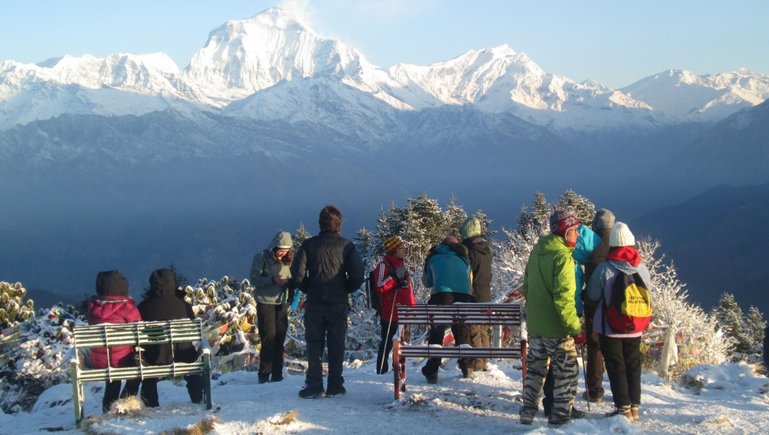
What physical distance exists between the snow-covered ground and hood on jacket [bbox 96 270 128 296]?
1.30m

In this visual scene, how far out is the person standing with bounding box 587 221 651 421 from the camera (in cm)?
715

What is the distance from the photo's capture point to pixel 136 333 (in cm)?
777

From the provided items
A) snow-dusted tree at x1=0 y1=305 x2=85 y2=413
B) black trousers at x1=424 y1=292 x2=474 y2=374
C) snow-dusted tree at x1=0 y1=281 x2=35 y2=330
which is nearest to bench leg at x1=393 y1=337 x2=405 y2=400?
black trousers at x1=424 y1=292 x2=474 y2=374

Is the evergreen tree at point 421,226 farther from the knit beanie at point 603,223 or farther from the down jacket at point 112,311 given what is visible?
the down jacket at point 112,311

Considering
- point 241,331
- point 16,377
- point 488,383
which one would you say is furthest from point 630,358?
point 16,377

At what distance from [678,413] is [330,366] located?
384 cm

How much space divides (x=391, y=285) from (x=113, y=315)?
11.0ft

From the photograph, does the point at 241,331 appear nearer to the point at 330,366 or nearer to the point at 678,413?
the point at 330,366

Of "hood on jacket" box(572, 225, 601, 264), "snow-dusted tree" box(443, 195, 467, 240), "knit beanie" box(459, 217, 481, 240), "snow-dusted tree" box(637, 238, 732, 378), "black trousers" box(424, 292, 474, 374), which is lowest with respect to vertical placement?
"snow-dusted tree" box(637, 238, 732, 378)

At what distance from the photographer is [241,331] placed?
16609mm

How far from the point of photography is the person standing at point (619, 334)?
23.5ft

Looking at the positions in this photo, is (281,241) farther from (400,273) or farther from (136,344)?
(136,344)

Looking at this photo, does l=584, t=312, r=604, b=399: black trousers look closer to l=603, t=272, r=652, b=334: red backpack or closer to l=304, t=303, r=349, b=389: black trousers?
l=603, t=272, r=652, b=334: red backpack

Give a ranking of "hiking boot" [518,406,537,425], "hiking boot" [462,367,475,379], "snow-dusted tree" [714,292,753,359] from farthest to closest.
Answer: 1. "snow-dusted tree" [714,292,753,359]
2. "hiking boot" [462,367,475,379]
3. "hiking boot" [518,406,537,425]
